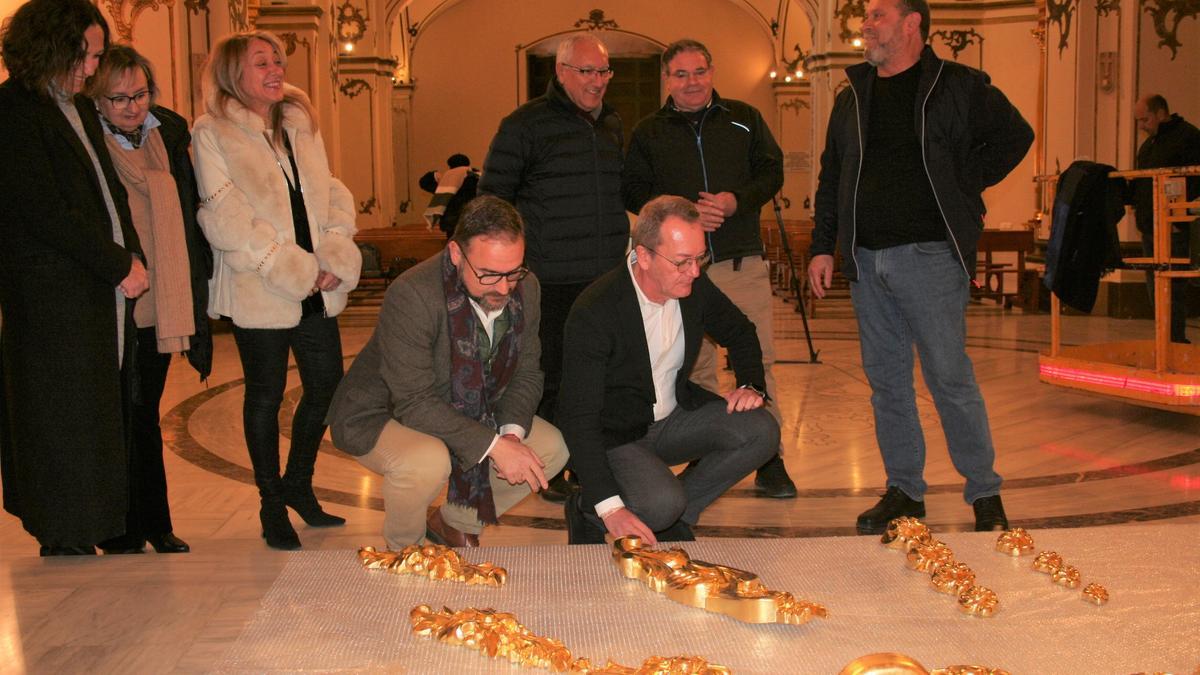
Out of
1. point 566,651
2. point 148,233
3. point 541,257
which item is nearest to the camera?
point 566,651

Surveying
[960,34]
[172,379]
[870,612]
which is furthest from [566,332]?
[960,34]

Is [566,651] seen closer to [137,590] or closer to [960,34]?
[137,590]

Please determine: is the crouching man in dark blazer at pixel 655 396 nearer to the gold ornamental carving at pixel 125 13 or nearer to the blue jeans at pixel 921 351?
the blue jeans at pixel 921 351

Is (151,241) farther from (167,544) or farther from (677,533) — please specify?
(677,533)

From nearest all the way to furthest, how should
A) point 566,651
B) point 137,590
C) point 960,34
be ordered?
point 566,651, point 137,590, point 960,34

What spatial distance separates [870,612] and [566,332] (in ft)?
4.09

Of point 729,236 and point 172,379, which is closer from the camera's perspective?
point 729,236

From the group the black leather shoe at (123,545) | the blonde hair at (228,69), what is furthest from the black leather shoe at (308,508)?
the blonde hair at (228,69)

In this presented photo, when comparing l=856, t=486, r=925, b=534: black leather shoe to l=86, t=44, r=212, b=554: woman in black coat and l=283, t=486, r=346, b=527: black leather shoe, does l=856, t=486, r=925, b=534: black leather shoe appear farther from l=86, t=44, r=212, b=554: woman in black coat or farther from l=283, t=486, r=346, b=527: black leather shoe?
l=86, t=44, r=212, b=554: woman in black coat

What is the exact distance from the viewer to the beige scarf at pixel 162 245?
3.40 m

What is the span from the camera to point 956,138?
11.8ft

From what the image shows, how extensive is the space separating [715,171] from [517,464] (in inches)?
69.8

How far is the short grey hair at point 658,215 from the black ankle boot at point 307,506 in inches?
61.8

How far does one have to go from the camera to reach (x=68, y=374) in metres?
3.08
